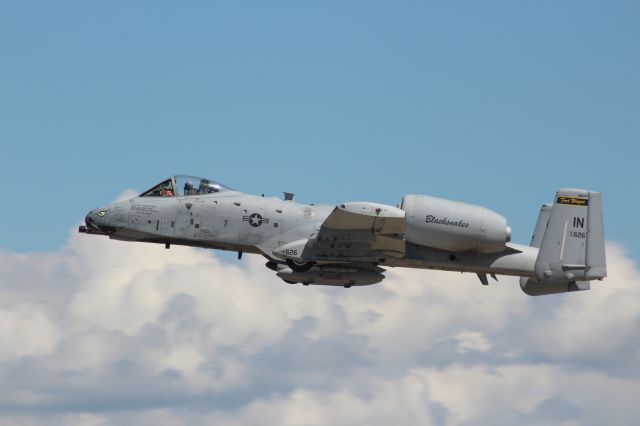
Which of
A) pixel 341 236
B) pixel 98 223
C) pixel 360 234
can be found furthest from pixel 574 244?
A: pixel 98 223

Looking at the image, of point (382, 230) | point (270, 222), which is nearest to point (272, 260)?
Result: point (270, 222)

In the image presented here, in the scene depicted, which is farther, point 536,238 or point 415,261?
point 536,238

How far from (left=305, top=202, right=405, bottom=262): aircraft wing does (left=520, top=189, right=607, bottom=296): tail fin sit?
4.41 meters

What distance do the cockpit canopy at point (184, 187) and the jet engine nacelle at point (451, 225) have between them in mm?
5670

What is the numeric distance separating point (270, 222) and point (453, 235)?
521 centimetres

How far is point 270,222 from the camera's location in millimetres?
37500

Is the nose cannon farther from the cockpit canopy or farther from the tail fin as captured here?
the tail fin

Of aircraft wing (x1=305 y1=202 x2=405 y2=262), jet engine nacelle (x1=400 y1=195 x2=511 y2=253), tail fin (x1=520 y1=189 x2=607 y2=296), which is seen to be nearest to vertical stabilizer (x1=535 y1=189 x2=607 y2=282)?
tail fin (x1=520 y1=189 x2=607 y2=296)

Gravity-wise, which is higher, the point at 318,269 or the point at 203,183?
the point at 203,183

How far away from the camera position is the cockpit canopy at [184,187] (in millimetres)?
38062

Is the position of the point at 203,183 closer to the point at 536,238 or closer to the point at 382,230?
the point at 382,230

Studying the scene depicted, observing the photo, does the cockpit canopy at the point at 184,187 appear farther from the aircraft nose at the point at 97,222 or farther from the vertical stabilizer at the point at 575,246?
the vertical stabilizer at the point at 575,246

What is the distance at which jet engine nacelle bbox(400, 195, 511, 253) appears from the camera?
119 ft

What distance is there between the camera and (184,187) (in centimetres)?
3816
